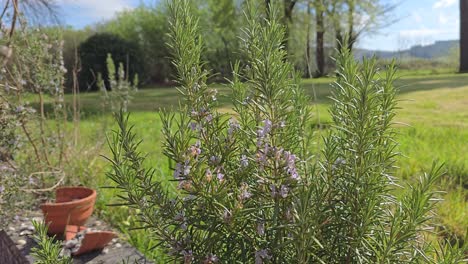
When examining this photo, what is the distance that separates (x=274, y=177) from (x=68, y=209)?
79.7 inches

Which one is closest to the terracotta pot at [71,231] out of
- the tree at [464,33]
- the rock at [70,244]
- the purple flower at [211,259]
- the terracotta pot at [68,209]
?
the terracotta pot at [68,209]

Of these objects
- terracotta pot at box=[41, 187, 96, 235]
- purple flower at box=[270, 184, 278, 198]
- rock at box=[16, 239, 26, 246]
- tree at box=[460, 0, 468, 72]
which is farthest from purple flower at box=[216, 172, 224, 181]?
tree at box=[460, 0, 468, 72]

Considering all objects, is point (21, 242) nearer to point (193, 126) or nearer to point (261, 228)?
point (193, 126)

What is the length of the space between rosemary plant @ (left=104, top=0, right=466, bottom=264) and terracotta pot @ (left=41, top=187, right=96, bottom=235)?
1707 millimetres

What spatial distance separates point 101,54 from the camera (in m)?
15.9

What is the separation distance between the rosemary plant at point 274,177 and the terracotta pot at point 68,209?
1.71 metres

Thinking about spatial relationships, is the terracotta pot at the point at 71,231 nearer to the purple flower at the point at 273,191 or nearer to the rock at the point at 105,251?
the rock at the point at 105,251

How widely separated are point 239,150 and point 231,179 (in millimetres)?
103

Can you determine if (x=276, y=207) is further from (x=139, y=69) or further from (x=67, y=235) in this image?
(x=139, y=69)

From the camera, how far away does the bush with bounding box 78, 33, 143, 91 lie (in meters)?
16.0

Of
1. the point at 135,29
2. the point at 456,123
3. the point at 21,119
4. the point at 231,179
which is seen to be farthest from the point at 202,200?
the point at 135,29

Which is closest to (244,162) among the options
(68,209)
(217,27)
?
(68,209)

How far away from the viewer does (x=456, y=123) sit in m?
6.09

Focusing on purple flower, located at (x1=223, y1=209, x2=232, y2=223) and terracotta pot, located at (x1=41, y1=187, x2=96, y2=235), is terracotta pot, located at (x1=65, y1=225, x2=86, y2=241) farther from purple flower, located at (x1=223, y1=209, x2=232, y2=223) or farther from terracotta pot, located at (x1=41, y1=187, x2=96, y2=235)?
purple flower, located at (x1=223, y1=209, x2=232, y2=223)
